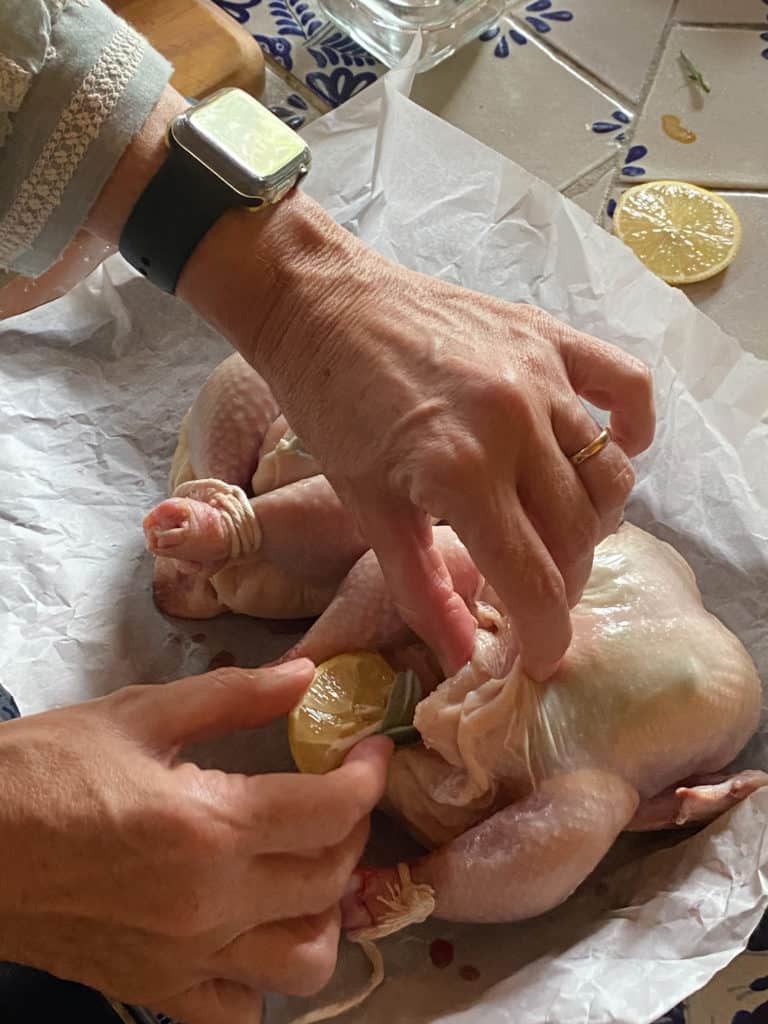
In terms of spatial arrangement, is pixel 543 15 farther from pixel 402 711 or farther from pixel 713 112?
pixel 402 711

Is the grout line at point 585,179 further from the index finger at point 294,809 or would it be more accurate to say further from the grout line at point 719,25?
the index finger at point 294,809

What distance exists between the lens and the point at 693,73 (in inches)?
63.4

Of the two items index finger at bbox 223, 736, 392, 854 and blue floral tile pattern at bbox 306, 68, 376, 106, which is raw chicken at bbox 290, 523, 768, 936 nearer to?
index finger at bbox 223, 736, 392, 854

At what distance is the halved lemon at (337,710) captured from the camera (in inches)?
38.9

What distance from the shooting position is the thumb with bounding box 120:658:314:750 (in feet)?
2.68

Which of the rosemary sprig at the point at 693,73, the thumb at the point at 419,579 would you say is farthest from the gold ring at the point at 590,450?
the rosemary sprig at the point at 693,73

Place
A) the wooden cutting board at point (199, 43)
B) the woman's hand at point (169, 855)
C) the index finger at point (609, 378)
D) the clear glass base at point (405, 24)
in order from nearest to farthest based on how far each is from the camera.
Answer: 1. the woman's hand at point (169, 855)
2. the index finger at point (609, 378)
3. the wooden cutting board at point (199, 43)
4. the clear glass base at point (405, 24)

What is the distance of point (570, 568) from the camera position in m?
0.81

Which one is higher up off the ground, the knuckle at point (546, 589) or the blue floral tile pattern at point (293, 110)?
the knuckle at point (546, 589)

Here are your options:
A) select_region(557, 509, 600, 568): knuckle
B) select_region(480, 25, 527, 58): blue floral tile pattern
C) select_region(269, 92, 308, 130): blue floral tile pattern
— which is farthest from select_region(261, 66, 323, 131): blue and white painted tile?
select_region(557, 509, 600, 568): knuckle

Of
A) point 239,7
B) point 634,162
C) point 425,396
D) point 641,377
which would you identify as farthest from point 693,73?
point 425,396

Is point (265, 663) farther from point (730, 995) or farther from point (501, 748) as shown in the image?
point (730, 995)

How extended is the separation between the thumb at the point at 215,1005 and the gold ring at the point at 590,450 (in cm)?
48

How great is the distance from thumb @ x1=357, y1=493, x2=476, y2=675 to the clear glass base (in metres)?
0.93
